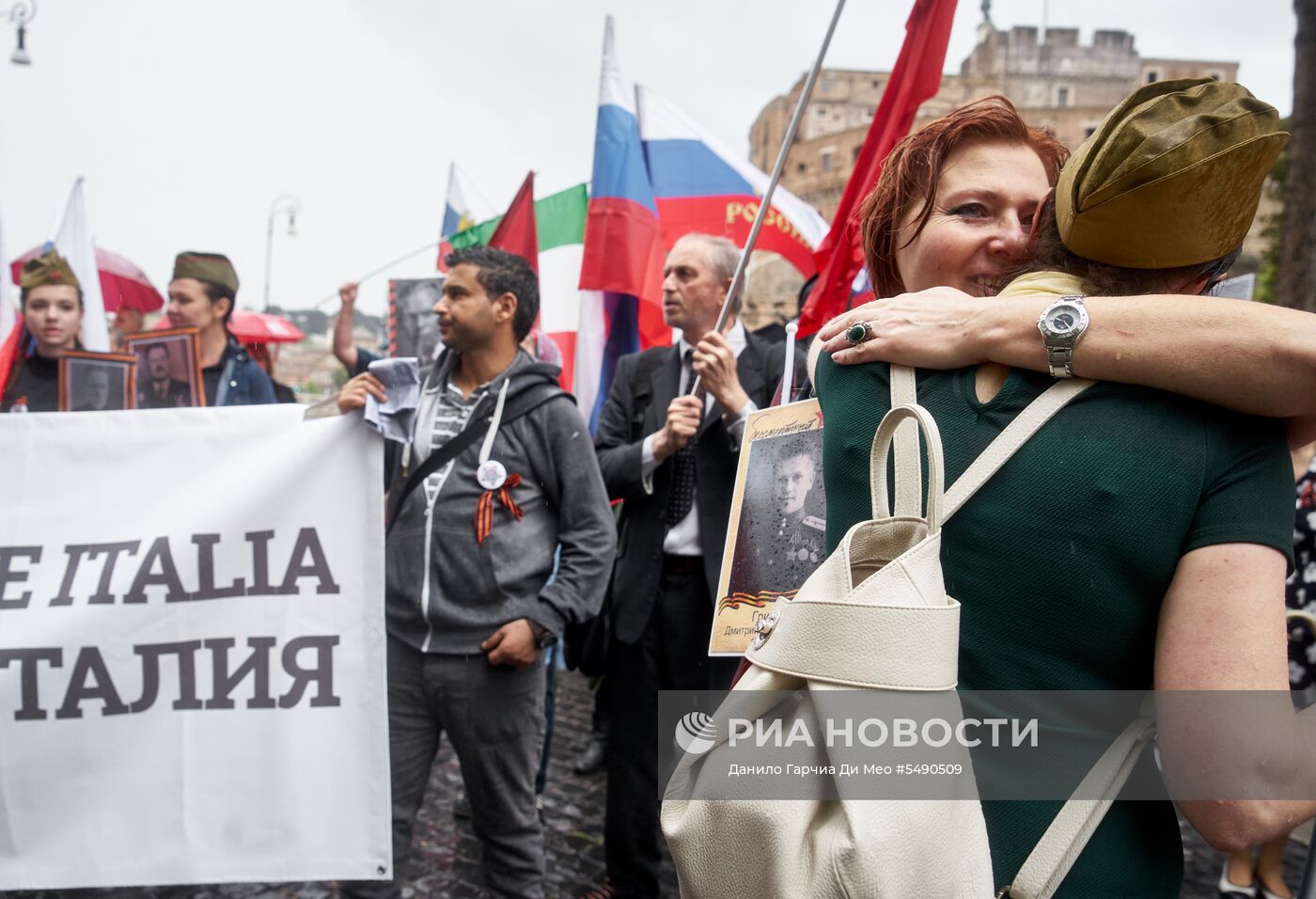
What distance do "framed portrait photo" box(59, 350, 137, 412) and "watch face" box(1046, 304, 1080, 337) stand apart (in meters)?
3.54

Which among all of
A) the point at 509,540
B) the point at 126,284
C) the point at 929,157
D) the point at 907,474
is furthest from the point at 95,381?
the point at 126,284

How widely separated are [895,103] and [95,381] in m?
3.02

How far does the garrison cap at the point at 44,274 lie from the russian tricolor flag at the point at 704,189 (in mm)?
3163

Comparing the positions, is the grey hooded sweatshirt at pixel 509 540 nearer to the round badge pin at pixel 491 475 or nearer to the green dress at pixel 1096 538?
the round badge pin at pixel 491 475

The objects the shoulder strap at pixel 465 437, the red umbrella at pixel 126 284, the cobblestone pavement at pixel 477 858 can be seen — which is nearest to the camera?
the shoulder strap at pixel 465 437

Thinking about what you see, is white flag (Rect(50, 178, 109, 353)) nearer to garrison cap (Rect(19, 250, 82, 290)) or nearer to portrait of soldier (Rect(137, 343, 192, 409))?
garrison cap (Rect(19, 250, 82, 290))

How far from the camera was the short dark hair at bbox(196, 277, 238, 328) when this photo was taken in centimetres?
505

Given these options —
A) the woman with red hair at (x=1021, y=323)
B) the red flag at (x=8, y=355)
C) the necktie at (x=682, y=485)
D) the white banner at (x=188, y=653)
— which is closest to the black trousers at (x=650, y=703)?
the necktie at (x=682, y=485)

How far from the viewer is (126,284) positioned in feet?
26.7

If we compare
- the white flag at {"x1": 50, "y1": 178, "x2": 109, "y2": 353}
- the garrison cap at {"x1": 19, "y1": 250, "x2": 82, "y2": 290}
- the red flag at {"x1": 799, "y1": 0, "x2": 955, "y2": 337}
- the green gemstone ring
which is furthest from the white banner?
the white flag at {"x1": 50, "y1": 178, "x2": 109, "y2": 353}

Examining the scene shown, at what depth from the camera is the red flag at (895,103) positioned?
304cm

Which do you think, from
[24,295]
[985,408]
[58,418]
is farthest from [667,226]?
[985,408]

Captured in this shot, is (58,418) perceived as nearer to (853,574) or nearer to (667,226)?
(853,574)


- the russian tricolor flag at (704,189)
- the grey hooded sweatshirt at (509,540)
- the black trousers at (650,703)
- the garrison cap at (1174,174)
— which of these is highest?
the russian tricolor flag at (704,189)
